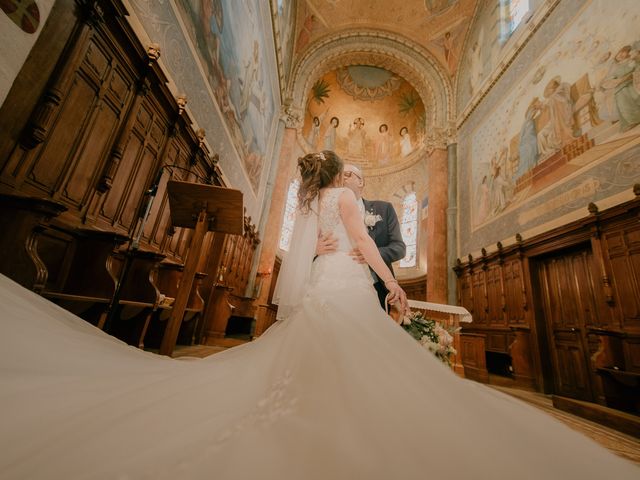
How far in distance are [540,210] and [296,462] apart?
8.12 metres

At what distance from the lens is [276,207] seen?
10.9 meters

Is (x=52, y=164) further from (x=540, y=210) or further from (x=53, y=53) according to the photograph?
(x=540, y=210)

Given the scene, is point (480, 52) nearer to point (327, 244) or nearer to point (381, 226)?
point (381, 226)

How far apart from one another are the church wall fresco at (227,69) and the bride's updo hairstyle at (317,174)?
3187 millimetres

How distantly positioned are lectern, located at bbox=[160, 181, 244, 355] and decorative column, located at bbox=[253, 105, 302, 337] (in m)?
6.76

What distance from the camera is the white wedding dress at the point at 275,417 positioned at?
2.38 feet

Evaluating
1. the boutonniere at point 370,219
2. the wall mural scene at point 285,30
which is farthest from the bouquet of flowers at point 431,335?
the wall mural scene at point 285,30

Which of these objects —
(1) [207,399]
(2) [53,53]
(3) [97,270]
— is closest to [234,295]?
(3) [97,270]

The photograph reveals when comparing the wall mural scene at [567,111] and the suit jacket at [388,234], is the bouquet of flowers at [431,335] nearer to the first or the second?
the suit jacket at [388,234]

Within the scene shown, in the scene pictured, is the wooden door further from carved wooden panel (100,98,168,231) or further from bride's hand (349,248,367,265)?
carved wooden panel (100,98,168,231)

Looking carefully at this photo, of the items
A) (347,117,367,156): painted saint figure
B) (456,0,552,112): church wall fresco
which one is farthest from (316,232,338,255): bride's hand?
(347,117,367,156): painted saint figure

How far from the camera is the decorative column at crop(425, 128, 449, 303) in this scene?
33.6 ft

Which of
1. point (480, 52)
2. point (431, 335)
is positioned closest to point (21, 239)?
point (431, 335)

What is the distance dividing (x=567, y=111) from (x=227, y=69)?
7.50 metres
